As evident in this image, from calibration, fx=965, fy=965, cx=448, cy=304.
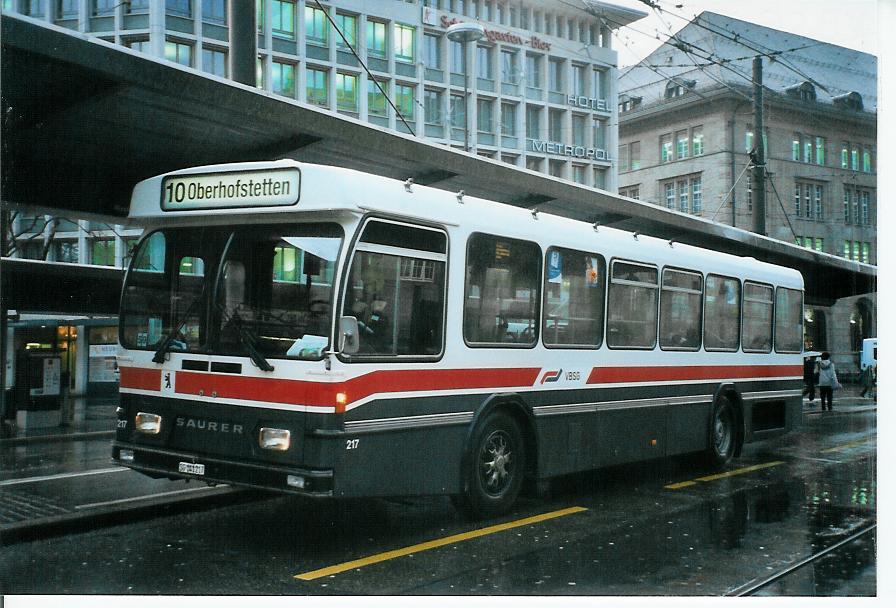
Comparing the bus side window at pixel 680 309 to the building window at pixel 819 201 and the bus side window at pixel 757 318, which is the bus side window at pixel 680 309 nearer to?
the bus side window at pixel 757 318

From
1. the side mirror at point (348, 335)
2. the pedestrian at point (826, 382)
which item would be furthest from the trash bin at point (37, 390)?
the pedestrian at point (826, 382)

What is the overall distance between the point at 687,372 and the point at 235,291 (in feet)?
20.3

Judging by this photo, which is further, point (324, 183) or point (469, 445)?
point (469, 445)

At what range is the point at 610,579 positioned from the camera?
6.81 metres

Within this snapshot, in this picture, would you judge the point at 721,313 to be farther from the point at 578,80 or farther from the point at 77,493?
the point at 77,493

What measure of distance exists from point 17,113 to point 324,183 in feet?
12.9

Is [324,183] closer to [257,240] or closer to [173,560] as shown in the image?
[257,240]

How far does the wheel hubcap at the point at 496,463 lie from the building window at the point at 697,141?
9626 millimetres

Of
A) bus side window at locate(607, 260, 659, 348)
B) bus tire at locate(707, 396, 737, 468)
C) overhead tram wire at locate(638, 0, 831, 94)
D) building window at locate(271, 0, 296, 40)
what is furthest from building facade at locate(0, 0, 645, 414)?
bus tire at locate(707, 396, 737, 468)

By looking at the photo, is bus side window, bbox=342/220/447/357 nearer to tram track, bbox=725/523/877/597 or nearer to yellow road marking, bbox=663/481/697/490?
tram track, bbox=725/523/877/597

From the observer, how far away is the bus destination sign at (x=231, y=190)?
7.30 m
